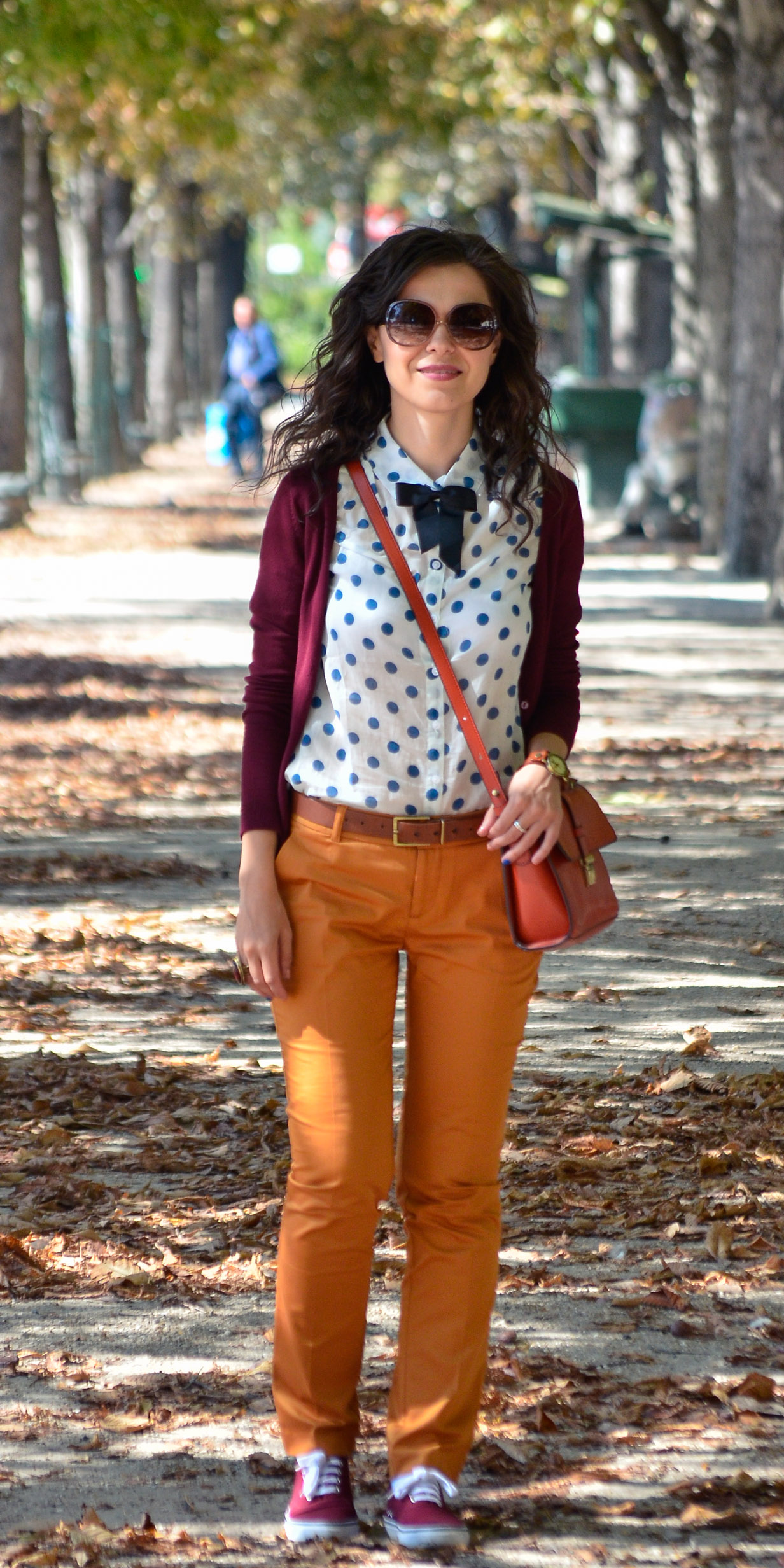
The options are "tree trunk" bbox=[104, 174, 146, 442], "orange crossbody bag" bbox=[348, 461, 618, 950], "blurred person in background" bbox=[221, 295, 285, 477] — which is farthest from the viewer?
"tree trunk" bbox=[104, 174, 146, 442]

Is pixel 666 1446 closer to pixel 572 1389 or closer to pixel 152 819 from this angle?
pixel 572 1389

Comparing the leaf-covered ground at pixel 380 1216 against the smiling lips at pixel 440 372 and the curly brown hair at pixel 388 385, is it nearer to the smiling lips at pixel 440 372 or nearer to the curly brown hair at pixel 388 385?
the curly brown hair at pixel 388 385

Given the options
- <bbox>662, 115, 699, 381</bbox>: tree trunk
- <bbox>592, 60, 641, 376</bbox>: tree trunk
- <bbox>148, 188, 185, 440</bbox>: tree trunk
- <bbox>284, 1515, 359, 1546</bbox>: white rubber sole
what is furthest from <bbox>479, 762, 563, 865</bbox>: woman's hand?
<bbox>148, 188, 185, 440</bbox>: tree trunk

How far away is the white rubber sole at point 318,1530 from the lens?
3.37m

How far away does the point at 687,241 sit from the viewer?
73.1 ft

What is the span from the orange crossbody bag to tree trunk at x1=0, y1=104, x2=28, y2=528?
64.7 feet

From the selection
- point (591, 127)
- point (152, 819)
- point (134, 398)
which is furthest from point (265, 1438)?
point (134, 398)

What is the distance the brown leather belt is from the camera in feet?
10.6

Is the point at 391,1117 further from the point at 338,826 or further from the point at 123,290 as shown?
the point at 123,290

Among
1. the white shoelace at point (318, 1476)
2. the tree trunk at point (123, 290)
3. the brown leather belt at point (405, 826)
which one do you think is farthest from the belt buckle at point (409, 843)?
the tree trunk at point (123, 290)

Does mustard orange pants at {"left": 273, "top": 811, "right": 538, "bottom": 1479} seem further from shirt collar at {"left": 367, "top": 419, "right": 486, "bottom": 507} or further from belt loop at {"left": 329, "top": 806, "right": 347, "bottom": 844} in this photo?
shirt collar at {"left": 367, "top": 419, "right": 486, "bottom": 507}

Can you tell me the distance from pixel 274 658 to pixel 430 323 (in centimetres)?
55

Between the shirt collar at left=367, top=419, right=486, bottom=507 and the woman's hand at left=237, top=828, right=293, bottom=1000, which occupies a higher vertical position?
the shirt collar at left=367, top=419, right=486, bottom=507

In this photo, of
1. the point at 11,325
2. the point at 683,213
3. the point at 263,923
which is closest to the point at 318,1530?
the point at 263,923
